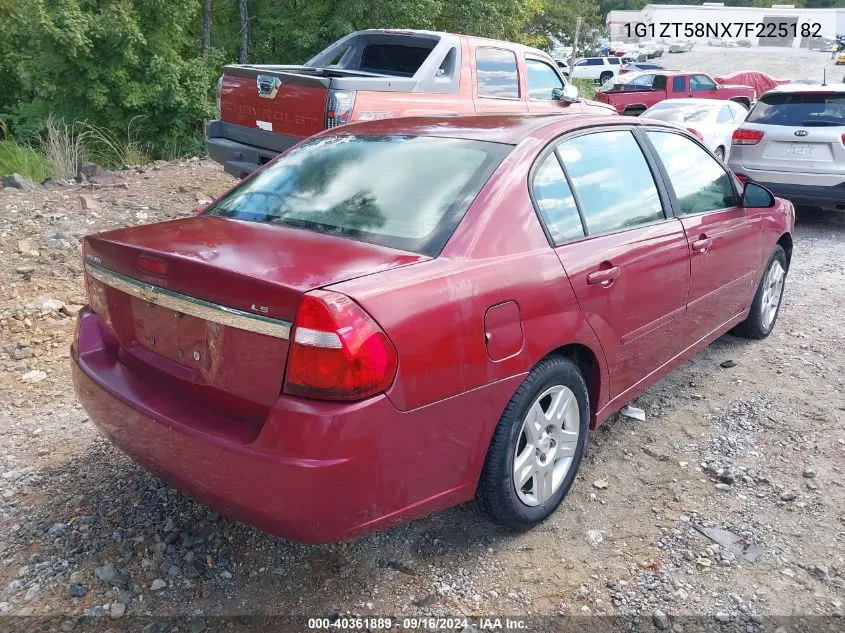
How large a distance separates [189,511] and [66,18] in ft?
40.5

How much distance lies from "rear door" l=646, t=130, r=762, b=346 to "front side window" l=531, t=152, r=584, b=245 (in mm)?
982

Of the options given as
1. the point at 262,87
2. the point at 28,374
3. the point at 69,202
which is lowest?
the point at 28,374

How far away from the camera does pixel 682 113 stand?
1223 cm

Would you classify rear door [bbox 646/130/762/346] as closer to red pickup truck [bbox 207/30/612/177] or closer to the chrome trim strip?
red pickup truck [bbox 207/30/612/177]

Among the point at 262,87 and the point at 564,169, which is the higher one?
the point at 262,87

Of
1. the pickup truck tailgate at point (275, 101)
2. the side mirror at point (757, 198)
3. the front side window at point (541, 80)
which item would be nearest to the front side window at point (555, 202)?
the side mirror at point (757, 198)

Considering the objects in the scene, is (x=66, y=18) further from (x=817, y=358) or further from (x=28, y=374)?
(x=817, y=358)

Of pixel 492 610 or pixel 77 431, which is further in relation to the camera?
pixel 77 431

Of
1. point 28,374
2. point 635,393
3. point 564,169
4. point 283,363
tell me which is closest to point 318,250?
point 283,363

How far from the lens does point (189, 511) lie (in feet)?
10.1

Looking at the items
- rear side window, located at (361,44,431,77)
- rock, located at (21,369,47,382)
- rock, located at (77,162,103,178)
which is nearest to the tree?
rock, located at (77,162,103,178)

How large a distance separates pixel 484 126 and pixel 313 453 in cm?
185

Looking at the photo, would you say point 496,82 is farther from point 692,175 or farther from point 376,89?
point 692,175

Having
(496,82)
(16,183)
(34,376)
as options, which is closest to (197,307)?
(34,376)
